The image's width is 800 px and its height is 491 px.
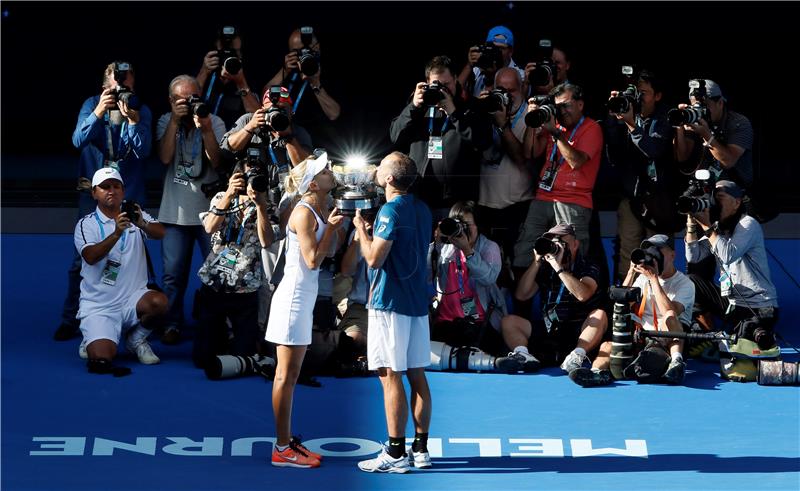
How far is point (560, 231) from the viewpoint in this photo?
33.7 ft

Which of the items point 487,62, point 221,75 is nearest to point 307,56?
point 221,75

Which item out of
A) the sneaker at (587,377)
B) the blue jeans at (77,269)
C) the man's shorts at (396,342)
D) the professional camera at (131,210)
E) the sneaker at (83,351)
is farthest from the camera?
the blue jeans at (77,269)

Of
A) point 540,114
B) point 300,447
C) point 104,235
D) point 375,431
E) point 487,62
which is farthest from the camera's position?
point 487,62

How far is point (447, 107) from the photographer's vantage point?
1054cm

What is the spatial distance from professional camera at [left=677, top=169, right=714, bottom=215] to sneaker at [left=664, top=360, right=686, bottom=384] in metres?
0.96

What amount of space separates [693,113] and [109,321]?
13.2 ft

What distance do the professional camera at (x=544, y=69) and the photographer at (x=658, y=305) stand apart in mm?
1487

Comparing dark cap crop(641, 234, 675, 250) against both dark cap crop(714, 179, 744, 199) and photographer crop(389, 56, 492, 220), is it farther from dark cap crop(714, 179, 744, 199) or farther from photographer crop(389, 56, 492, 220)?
photographer crop(389, 56, 492, 220)

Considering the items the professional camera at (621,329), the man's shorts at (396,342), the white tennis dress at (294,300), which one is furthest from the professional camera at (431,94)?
the man's shorts at (396,342)

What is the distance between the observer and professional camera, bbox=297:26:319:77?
10963mm

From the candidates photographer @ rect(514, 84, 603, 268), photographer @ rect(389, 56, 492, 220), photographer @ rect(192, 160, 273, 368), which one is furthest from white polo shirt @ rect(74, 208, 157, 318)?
photographer @ rect(514, 84, 603, 268)

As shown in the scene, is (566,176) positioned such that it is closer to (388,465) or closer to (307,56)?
(307,56)

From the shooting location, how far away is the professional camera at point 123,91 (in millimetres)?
10578

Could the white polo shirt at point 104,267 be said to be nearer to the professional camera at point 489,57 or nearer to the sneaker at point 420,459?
the professional camera at point 489,57
